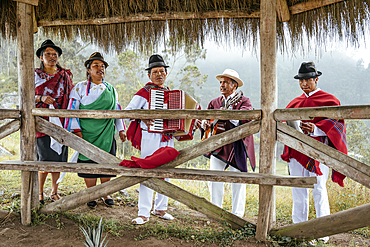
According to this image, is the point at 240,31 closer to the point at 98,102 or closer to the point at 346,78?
the point at 98,102

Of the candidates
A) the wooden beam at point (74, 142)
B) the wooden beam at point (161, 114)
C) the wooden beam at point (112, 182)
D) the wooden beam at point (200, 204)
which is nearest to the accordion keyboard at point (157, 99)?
the wooden beam at point (161, 114)

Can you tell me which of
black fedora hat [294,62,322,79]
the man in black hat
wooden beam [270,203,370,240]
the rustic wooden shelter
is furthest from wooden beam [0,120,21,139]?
black fedora hat [294,62,322,79]

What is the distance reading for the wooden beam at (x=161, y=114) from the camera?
10.4ft

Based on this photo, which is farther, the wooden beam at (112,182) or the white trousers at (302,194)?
the white trousers at (302,194)

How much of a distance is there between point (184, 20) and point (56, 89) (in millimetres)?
2093

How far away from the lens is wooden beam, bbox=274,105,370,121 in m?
2.51

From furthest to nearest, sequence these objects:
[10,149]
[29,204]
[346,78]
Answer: [346,78], [10,149], [29,204]

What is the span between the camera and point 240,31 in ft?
12.6

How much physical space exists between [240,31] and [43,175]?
3596 millimetres

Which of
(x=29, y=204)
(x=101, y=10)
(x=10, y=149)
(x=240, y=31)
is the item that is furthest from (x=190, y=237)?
(x=10, y=149)

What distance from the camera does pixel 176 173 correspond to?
3035 millimetres

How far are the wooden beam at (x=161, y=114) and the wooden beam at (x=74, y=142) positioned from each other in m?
0.18

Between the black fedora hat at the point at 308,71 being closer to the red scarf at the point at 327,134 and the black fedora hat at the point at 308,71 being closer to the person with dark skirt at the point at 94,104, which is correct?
the red scarf at the point at 327,134

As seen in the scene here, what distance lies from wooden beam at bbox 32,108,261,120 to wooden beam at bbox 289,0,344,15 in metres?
1.47
